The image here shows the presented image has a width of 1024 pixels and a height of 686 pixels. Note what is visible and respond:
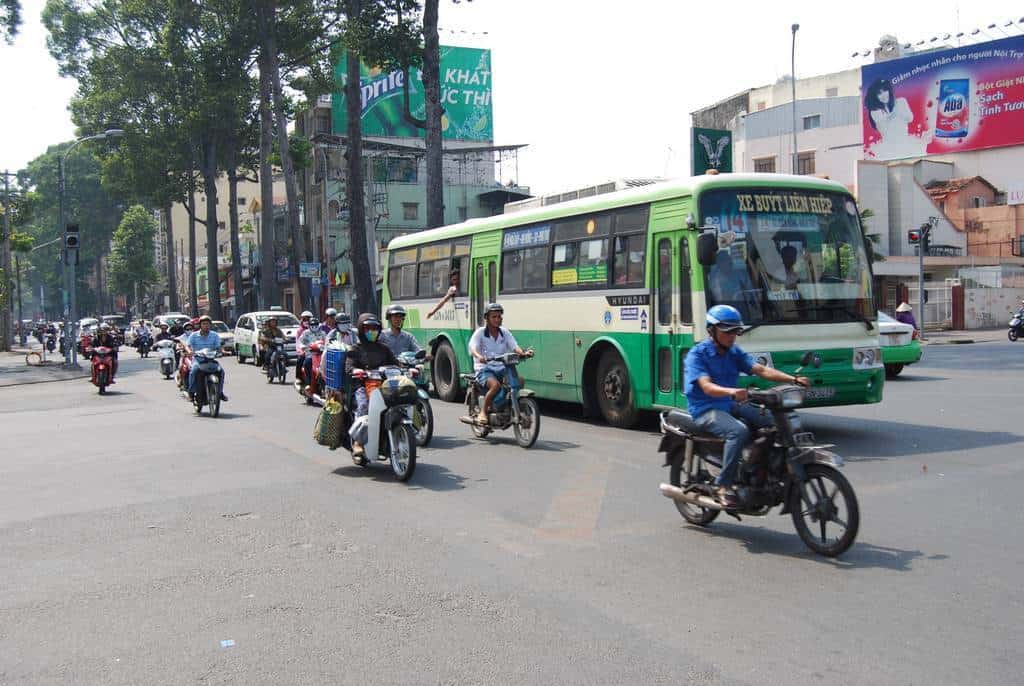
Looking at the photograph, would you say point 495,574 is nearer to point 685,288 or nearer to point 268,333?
point 685,288

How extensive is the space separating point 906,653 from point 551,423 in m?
9.67

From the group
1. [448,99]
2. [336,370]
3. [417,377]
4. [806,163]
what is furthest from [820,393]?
[448,99]

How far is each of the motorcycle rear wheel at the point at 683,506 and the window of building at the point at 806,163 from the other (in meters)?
52.7

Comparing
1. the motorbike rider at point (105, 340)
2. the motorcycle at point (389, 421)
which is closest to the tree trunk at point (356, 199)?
the motorbike rider at point (105, 340)

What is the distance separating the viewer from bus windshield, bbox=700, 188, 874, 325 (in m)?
10.9

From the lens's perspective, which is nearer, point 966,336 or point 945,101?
point 966,336

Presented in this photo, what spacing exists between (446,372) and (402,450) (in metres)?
8.33

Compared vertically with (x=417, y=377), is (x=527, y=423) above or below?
below

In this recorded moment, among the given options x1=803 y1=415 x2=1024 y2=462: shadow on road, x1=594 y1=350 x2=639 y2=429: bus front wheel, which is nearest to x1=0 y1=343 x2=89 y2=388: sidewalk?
x1=594 y1=350 x2=639 y2=429: bus front wheel

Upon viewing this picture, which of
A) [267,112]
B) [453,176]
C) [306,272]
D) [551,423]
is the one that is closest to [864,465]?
[551,423]

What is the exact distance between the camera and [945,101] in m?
51.7

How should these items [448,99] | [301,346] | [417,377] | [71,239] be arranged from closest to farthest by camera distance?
1. [417,377]
2. [301,346]
3. [71,239]
4. [448,99]

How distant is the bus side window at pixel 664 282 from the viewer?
11.8m

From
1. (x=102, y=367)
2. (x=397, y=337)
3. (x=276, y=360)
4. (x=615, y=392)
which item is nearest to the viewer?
(x=397, y=337)
